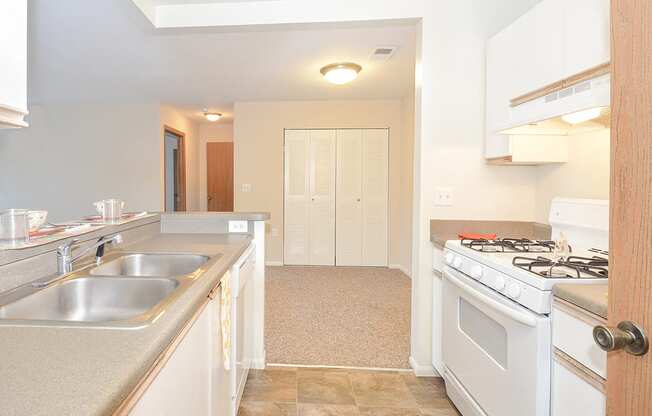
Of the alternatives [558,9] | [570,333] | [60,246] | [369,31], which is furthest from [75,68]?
[570,333]

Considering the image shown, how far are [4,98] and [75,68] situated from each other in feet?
11.5

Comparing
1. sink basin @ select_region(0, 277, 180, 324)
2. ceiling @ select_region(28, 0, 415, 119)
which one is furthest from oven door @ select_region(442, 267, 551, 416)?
ceiling @ select_region(28, 0, 415, 119)

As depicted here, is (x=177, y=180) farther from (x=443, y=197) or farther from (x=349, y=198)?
(x=443, y=197)

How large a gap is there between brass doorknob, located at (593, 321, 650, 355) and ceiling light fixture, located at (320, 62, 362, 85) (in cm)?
323

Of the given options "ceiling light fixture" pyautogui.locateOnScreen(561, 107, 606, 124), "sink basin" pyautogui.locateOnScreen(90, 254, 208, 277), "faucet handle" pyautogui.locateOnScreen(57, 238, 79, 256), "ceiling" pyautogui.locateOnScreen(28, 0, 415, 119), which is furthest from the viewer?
"ceiling" pyautogui.locateOnScreen(28, 0, 415, 119)

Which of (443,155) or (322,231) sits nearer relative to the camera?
(443,155)

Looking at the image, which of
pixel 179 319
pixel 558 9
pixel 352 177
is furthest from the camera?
pixel 352 177

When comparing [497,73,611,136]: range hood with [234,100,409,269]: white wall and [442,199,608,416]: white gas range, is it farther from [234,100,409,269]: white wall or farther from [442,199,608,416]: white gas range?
[234,100,409,269]: white wall

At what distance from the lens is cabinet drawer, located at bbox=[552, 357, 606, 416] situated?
993 millimetres

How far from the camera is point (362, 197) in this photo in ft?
16.7

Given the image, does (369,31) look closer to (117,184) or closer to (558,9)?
(558,9)

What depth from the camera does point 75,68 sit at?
3680 mm

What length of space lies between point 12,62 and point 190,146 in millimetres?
5797

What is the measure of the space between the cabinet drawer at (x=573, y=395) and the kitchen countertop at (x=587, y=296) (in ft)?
0.72
